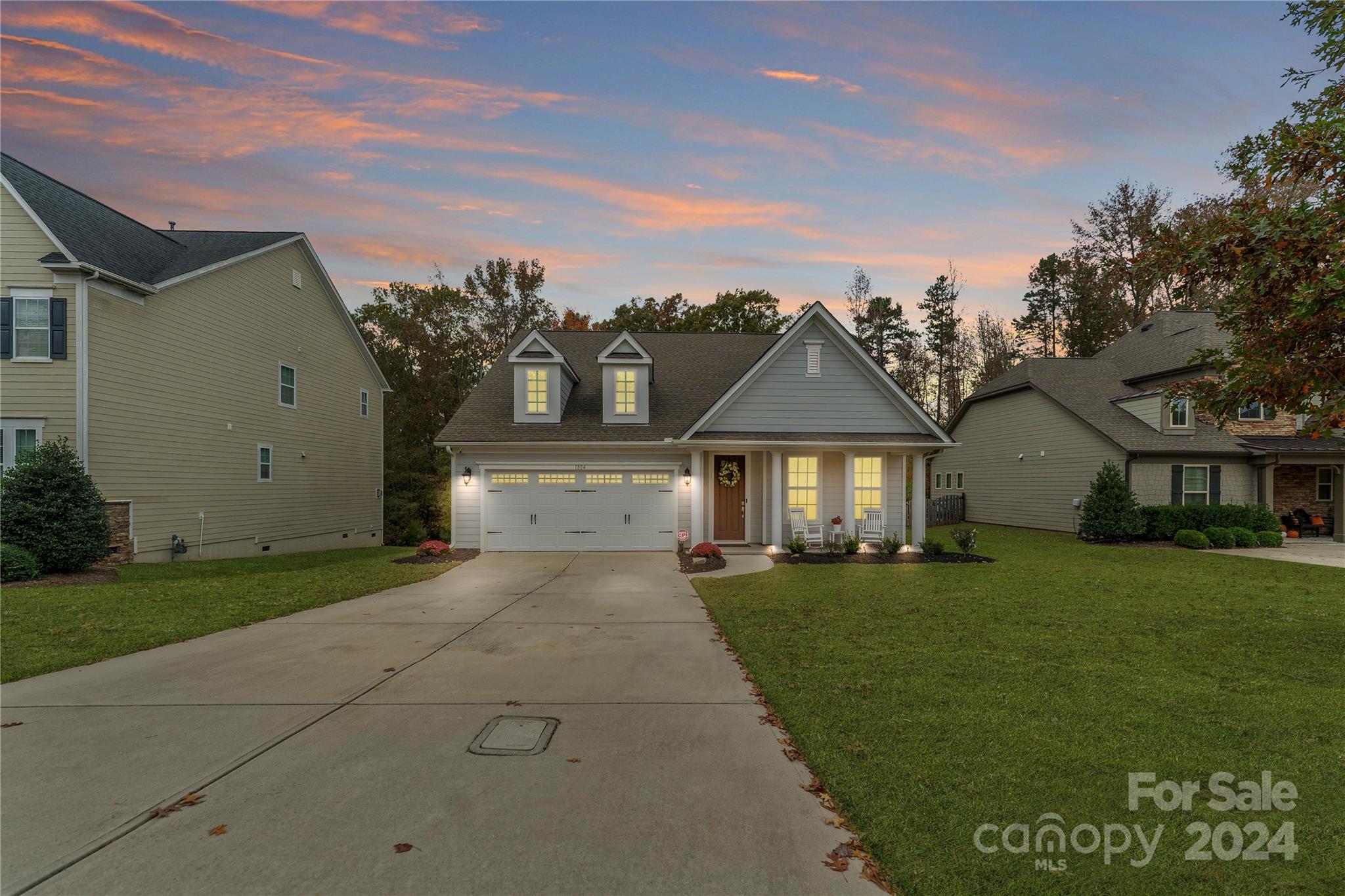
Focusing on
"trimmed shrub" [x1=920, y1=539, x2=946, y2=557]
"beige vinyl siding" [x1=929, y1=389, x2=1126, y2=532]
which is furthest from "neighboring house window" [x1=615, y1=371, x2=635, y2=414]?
"beige vinyl siding" [x1=929, y1=389, x2=1126, y2=532]

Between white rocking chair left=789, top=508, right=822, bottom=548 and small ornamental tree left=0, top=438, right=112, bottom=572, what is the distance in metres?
15.3

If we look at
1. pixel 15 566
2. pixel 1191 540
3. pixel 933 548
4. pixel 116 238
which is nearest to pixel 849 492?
pixel 933 548

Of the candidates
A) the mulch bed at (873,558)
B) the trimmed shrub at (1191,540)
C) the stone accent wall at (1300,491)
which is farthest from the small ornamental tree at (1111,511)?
the stone accent wall at (1300,491)

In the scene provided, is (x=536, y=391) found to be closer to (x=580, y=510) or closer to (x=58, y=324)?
(x=580, y=510)

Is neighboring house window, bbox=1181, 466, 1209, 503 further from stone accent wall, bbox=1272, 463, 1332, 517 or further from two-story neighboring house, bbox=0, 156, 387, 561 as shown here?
two-story neighboring house, bbox=0, 156, 387, 561

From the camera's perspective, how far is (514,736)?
14.3ft

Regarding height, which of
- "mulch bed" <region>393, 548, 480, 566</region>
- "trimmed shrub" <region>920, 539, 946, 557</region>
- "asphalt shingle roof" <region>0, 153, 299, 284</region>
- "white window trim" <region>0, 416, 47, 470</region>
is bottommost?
"mulch bed" <region>393, 548, 480, 566</region>

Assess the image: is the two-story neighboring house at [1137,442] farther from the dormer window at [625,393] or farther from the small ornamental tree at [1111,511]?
the dormer window at [625,393]

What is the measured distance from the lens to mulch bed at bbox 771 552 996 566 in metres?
14.5

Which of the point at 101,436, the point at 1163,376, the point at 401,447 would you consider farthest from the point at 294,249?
the point at 1163,376

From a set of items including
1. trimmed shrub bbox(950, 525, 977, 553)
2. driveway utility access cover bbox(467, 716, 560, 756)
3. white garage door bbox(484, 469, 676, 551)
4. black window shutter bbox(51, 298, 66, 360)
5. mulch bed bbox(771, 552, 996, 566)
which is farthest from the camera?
white garage door bbox(484, 469, 676, 551)

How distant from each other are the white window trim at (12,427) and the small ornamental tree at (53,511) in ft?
3.28

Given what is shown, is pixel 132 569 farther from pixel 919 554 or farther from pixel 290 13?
pixel 919 554

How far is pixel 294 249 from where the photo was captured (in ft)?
63.1
